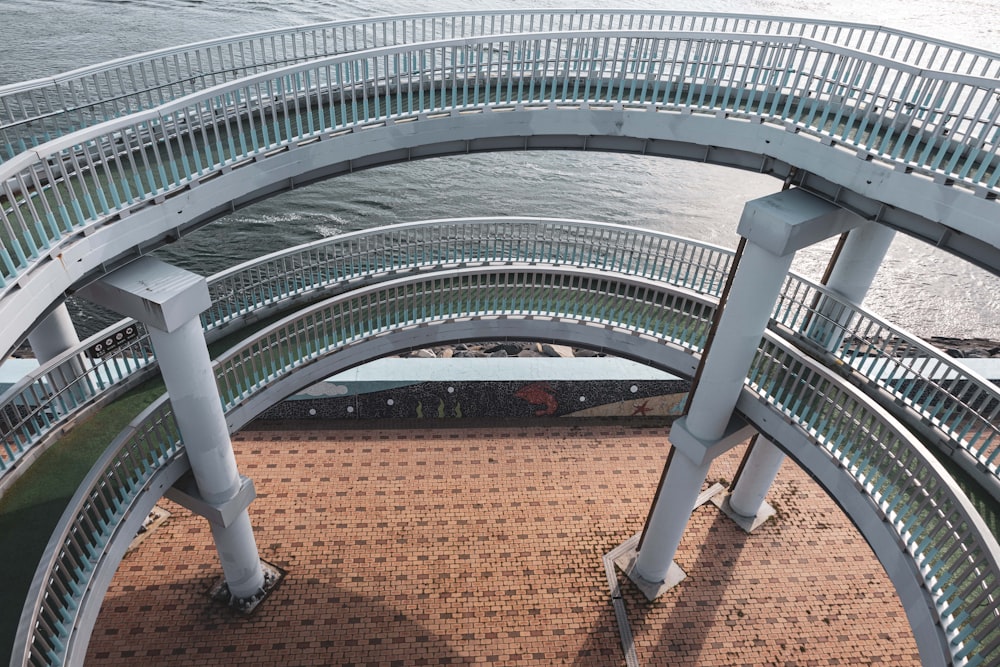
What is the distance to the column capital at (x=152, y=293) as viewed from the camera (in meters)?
9.35

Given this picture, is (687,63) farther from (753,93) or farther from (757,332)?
(757,332)

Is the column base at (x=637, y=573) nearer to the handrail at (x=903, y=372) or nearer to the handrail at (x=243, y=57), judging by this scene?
the handrail at (x=903, y=372)

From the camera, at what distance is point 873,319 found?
12250mm

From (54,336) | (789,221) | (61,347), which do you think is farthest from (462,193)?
(789,221)

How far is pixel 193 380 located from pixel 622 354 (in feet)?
30.1

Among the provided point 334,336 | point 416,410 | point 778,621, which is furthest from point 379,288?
point 778,621

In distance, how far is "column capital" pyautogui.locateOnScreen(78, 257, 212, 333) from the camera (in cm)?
935

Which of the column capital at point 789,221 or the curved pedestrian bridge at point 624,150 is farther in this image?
the column capital at point 789,221

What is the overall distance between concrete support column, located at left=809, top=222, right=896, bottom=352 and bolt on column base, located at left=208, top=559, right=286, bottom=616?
1288cm

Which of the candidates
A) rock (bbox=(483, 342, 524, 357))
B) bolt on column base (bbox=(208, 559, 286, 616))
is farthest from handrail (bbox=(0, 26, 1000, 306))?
rock (bbox=(483, 342, 524, 357))

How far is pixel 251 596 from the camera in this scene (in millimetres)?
15266

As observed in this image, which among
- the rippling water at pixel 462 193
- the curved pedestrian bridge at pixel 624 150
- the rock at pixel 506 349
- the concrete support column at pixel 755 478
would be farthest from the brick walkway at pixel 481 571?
the rippling water at pixel 462 193

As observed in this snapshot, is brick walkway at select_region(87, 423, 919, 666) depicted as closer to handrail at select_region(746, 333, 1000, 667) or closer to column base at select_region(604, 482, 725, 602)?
column base at select_region(604, 482, 725, 602)

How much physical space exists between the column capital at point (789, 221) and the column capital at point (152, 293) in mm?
8087
